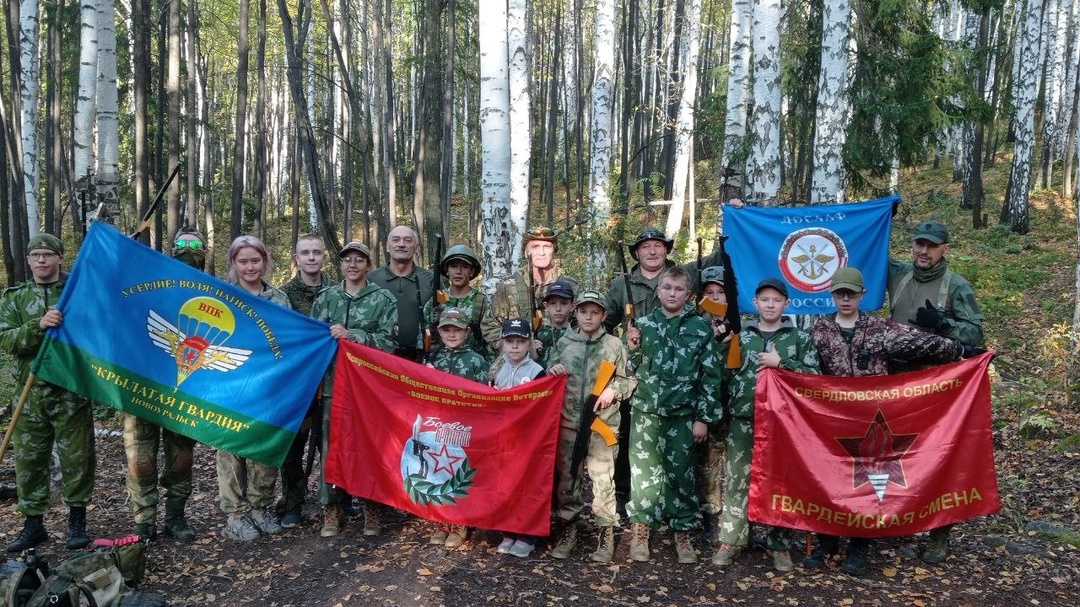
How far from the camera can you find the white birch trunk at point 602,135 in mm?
12859

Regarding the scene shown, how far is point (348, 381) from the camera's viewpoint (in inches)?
237

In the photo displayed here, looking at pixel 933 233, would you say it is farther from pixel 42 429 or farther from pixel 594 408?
pixel 42 429

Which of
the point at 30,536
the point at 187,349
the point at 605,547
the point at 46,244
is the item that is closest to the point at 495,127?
the point at 187,349

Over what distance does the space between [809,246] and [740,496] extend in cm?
295

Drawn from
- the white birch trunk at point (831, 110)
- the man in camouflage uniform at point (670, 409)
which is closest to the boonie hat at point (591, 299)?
the man in camouflage uniform at point (670, 409)

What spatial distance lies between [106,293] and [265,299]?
117cm

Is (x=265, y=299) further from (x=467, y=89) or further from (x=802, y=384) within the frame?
(x=467, y=89)

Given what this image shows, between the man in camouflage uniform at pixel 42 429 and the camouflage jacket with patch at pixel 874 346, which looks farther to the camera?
the man in camouflage uniform at pixel 42 429

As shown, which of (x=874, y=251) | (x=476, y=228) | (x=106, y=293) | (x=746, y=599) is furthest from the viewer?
(x=476, y=228)

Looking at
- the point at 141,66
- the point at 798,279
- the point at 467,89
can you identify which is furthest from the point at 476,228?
the point at 798,279

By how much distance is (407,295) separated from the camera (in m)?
6.80

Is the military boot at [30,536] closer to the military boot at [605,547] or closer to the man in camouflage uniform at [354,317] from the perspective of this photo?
A: the man in camouflage uniform at [354,317]

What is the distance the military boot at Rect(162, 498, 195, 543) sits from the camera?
6047 mm

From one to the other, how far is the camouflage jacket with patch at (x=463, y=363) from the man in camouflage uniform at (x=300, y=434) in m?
1.20
